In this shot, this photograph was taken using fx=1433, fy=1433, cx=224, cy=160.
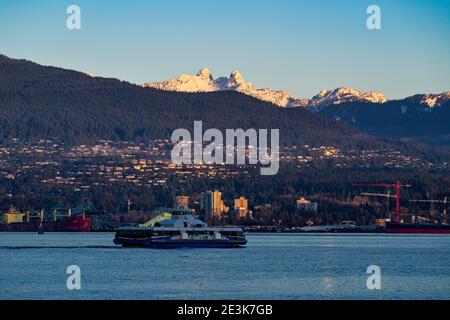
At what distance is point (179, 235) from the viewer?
158 metres

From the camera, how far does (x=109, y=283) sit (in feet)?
327

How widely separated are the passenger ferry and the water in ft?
13.2

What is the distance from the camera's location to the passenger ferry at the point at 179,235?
516 ft

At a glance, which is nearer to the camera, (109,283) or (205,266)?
(109,283)

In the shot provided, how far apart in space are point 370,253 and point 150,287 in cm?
6289

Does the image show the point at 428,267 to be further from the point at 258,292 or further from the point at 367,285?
the point at 258,292

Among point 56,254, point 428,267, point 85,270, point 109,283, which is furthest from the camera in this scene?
point 56,254

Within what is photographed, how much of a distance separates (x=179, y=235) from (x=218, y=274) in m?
48.7
